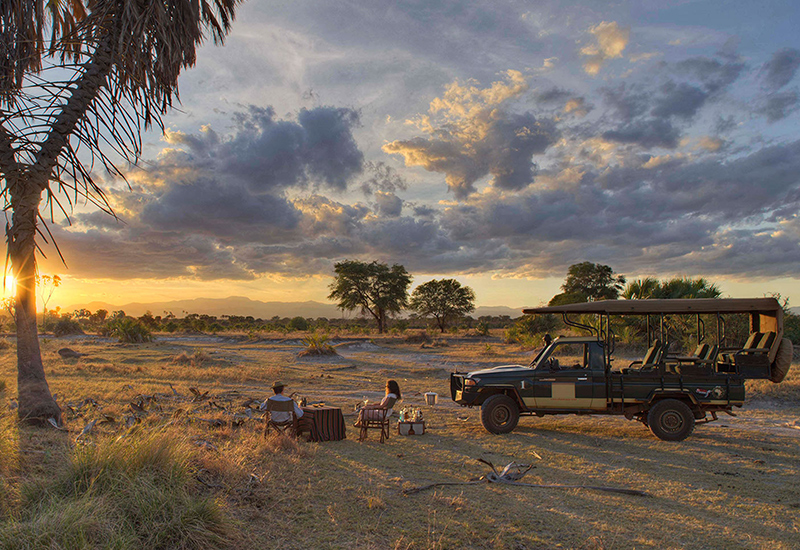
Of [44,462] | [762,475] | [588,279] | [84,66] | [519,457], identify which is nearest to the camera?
[44,462]

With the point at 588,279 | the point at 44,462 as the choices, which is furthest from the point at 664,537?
the point at 588,279

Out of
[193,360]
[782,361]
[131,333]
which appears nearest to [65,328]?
[131,333]

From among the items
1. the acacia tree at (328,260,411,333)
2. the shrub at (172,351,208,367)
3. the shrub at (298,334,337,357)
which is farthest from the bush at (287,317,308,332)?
the shrub at (172,351,208,367)

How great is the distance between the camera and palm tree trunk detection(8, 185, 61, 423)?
8.92 m

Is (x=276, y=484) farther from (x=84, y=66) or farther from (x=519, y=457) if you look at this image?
(x=84, y=66)

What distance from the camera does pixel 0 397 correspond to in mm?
11867

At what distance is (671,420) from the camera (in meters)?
10.2

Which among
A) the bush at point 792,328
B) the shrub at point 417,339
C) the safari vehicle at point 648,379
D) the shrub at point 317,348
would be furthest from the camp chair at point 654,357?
the shrub at point 417,339

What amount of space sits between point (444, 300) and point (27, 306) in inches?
2380

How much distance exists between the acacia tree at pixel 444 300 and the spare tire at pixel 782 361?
57.8 metres

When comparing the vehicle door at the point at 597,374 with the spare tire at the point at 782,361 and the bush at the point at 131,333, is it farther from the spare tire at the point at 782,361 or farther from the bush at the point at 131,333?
the bush at the point at 131,333

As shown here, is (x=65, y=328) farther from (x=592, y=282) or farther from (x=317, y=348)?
(x=592, y=282)

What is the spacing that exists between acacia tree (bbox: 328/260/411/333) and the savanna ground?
167 ft

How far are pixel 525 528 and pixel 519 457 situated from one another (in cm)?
329
